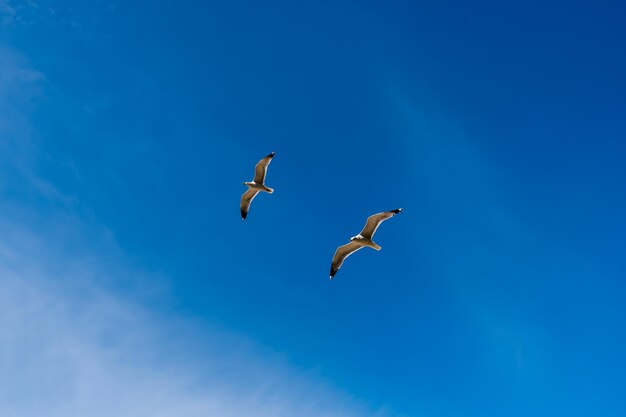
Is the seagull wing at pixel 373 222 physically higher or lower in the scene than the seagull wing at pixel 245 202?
lower

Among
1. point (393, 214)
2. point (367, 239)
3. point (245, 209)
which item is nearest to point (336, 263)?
point (367, 239)

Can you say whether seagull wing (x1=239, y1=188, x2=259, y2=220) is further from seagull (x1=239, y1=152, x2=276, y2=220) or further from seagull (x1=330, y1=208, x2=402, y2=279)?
seagull (x1=330, y1=208, x2=402, y2=279)

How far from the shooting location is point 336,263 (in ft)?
124

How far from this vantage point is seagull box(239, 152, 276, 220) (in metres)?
38.9

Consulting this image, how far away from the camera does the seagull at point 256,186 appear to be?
1533 inches

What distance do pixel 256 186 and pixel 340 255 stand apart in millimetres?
7748

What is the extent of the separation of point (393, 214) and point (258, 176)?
1056 centimetres

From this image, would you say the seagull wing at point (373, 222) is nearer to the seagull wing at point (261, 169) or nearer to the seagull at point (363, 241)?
the seagull at point (363, 241)

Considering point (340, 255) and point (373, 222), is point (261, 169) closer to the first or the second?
point (340, 255)

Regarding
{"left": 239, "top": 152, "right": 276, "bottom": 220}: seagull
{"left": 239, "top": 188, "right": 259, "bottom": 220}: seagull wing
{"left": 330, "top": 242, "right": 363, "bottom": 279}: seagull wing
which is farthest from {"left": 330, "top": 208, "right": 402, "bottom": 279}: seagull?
{"left": 239, "top": 188, "right": 259, "bottom": 220}: seagull wing

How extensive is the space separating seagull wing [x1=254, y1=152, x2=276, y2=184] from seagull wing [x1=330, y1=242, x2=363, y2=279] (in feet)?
24.4

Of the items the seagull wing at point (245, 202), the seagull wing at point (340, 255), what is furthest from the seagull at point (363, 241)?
the seagull wing at point (245, 202)

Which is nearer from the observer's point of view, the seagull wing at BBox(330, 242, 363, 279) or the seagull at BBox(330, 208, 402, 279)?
the seagull at BBox(330, 208, 402, 279)

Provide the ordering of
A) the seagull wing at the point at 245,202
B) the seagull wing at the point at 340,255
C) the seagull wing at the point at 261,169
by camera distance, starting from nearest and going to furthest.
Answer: the seagull wing at the point at 340,255 < the seagull wing at the point at 261,169 < the seagull wing at the point at 245,202
